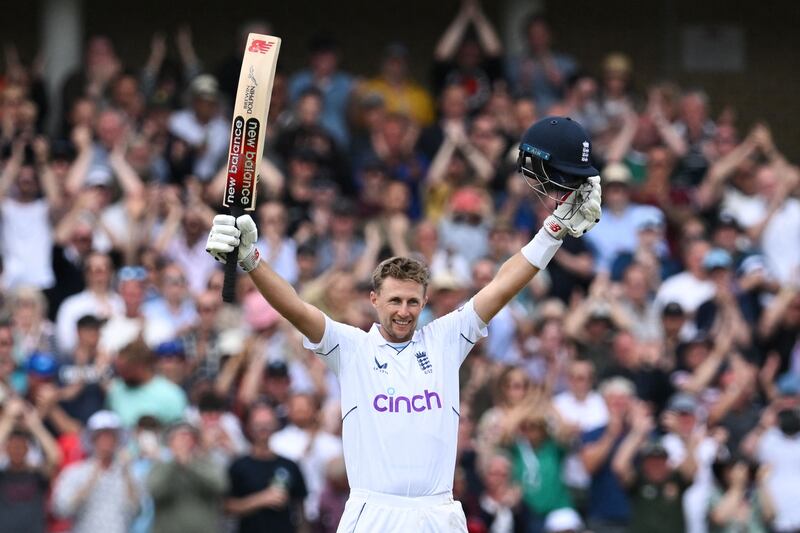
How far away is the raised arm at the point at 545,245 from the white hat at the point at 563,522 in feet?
15.3

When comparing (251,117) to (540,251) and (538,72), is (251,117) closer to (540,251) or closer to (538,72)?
(540,251)

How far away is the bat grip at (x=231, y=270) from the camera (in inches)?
323

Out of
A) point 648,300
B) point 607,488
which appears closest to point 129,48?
point 648,300

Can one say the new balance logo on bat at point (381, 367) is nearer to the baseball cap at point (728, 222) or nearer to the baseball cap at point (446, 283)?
the baseball cap at point (446, 283)

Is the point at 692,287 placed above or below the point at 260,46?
below

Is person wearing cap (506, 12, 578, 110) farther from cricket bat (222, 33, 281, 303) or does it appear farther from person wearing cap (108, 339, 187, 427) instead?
cricket bat (222, 33, 281, 303)

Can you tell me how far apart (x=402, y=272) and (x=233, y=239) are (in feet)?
2.95

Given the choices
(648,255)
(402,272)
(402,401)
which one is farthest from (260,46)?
(648,255)

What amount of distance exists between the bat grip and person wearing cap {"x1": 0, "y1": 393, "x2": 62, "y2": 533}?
17.0ft

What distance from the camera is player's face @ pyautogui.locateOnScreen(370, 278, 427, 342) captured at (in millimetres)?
8453

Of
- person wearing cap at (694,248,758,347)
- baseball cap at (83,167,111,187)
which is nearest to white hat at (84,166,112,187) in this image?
baseball cap at (83,167,111,187)

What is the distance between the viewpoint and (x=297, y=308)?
841 cm

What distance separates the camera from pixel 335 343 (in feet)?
28.4

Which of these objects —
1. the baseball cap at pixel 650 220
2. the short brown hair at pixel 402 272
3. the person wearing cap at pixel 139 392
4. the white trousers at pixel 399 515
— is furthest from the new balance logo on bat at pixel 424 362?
the baseball cap at pixel 650 220
